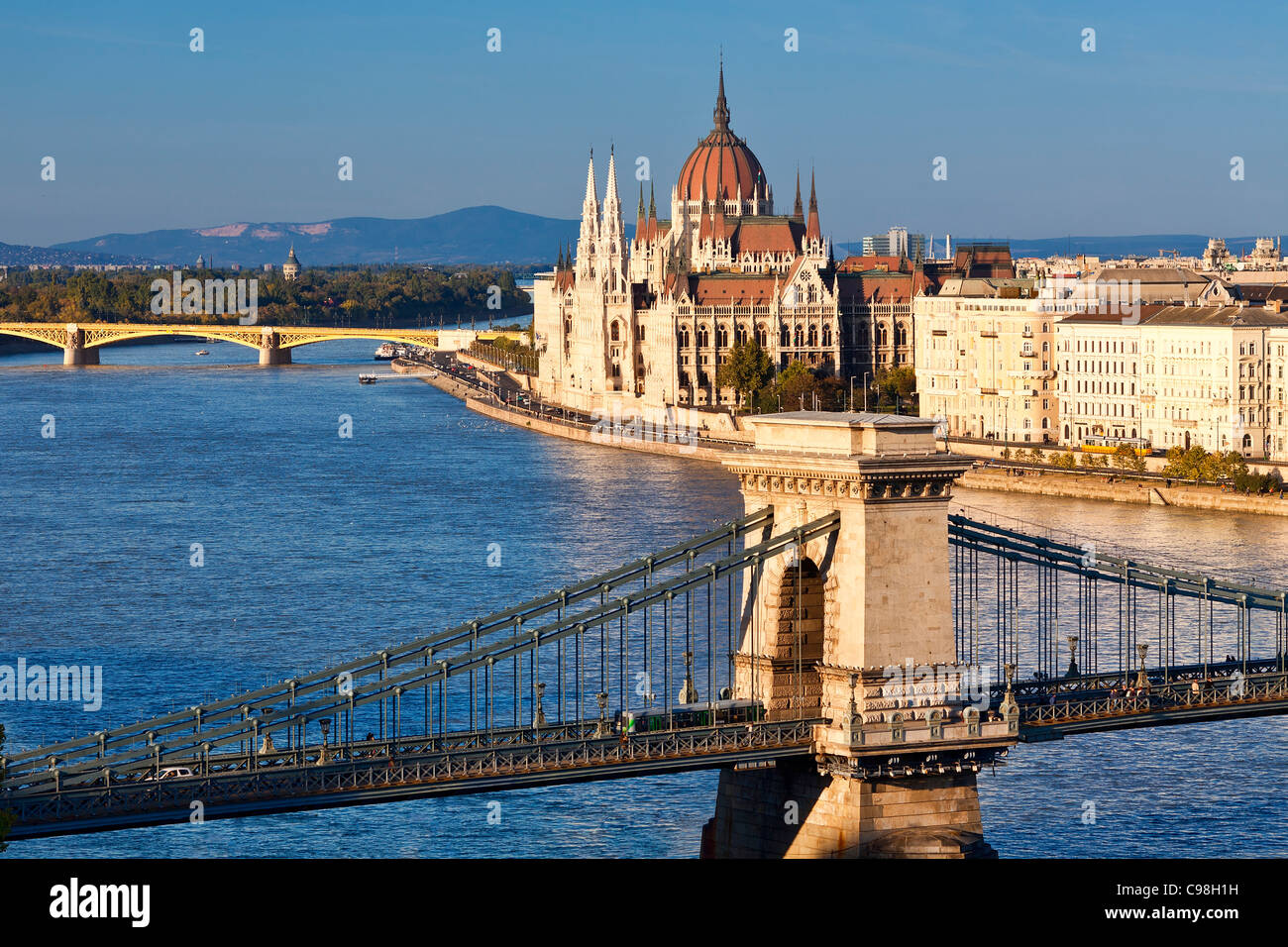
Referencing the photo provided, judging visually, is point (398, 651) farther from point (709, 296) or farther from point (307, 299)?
point (307, 299)

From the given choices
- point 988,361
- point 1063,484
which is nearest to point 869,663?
point 1063,484

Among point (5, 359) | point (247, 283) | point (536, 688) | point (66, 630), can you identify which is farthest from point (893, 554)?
point (247, 283)

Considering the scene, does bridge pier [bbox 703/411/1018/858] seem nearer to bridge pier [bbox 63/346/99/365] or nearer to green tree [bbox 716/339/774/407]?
green tree [bbox 716/339/774/407]

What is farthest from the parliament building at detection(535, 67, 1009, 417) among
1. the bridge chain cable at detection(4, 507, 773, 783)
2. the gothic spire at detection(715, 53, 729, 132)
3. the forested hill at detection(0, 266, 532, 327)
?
the bridge chain cable at detection(4, 507, 773, 783)

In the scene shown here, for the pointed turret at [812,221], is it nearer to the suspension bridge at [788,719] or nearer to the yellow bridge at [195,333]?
the yellow bridge at [195,333]

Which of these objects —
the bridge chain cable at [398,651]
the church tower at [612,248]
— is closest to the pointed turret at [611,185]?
the church tower at [612,248]

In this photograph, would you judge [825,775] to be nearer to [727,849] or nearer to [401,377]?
[727,849]
